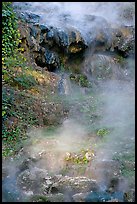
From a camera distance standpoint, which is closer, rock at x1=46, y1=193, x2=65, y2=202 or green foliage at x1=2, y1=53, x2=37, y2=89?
rock at x1=46, y1=193, x2=65, y2=202

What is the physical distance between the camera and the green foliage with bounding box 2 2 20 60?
10.2 metres

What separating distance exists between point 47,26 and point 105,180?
809 centimetres

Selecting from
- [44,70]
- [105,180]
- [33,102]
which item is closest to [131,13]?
[44,70]

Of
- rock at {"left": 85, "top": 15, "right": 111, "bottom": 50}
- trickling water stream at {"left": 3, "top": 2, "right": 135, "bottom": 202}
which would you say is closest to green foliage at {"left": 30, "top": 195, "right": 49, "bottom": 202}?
trickling water stream at {"left": 3, "top": 2, "right": 135, "bottom": 202}

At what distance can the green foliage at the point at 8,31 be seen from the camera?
10250mm

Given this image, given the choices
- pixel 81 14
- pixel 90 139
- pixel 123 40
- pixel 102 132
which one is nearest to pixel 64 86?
pixel 102 132

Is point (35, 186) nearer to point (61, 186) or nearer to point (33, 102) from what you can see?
point (61, 186)

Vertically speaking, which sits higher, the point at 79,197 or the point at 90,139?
the point at 90,139

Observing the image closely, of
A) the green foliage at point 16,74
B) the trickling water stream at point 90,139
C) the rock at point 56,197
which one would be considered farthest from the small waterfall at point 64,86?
the rock at point 56,197

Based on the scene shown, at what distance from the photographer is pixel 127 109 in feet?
34.9

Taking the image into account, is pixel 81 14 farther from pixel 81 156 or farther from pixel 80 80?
pixel 81 156

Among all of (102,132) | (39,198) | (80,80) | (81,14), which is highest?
(81,14)

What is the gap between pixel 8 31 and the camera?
1048 cm

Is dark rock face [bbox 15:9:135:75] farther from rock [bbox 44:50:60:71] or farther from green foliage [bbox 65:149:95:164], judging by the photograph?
green foliage [bbox 65:149:95:164]
